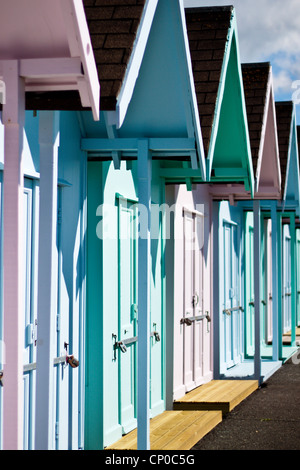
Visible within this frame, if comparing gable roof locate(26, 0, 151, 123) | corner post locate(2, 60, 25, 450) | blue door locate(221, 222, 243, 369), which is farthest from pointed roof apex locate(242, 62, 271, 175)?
corner post locate(2, 60, 25, 450)

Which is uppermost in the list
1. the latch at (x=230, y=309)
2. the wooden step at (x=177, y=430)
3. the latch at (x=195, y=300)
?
the latch at (x=195, y=300)

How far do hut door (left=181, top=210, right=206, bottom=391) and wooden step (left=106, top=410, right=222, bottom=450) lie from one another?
4.46ft

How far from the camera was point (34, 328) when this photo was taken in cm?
564

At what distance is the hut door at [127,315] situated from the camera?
7.56 metres

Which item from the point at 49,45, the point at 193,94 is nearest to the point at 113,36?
the point at 193,94

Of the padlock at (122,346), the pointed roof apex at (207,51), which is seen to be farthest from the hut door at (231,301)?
the padlock at (122,346)

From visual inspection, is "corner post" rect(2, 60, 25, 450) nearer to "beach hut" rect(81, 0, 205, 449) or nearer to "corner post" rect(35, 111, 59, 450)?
"corner post" rect(35, 111, 59, 450)

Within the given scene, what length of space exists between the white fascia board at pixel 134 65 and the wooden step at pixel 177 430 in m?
3.09

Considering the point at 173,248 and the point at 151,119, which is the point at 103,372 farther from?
the point at 173,248

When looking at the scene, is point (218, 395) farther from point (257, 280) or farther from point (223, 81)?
point (223, 81)

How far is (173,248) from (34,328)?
407 centimetres

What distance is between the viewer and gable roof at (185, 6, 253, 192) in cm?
791

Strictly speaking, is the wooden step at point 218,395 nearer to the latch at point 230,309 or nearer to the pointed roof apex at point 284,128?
the latch at point 230,309

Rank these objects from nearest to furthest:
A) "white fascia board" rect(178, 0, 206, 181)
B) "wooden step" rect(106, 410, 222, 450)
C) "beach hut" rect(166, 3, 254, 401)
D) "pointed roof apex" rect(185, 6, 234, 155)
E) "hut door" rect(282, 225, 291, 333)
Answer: "white fascia board" rect(178, 0, 206, 181) → "wooden step" rect(106, 410, 222, 450) → "pointed roof apex" rect(185, 6, 234, 155) → "beach hut" rect(166, 3, 254, 401) → "hut door" rect(282, 225, 291, 333)
